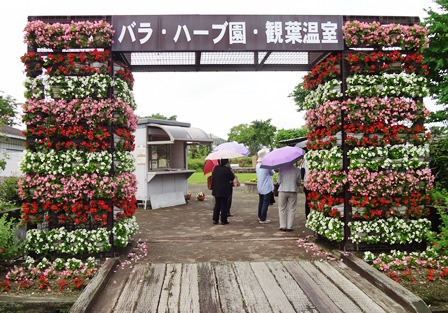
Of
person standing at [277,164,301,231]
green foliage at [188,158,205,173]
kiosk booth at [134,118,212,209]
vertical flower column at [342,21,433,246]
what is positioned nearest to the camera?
vertical flower column at [342,21,433,246]

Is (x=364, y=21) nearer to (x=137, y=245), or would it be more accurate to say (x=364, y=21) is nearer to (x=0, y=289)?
(x=137, y=245)

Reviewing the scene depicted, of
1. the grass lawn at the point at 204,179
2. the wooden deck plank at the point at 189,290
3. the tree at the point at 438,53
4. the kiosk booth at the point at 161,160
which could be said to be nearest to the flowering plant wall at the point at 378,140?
the wooden deck plank at the point at 189,290

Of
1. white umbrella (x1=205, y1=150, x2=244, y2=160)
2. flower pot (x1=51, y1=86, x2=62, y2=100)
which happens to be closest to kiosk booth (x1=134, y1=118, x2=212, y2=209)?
white umbrella (x1=205, y1=150, x2=244, y2=160)

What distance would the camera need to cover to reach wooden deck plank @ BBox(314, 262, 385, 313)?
4.29 meters

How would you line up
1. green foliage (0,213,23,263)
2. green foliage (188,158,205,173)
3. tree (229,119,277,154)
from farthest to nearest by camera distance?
1. tree (229,119,277,154)
2. green foliage (188,158,205,173)
3. green foliage (0,213,23,263)

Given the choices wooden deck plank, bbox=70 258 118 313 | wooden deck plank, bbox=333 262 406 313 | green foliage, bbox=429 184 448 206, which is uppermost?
green foliage, bbox=429 184 448 206

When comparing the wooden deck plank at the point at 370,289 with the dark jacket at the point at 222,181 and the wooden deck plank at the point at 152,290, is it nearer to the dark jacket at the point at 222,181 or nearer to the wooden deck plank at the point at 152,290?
the wooden deck plank at the point at 152,290

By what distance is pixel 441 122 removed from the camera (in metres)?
15.5

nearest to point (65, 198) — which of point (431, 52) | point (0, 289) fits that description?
point (0, 289)

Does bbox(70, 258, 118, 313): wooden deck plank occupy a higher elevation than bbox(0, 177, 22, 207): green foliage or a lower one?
lower

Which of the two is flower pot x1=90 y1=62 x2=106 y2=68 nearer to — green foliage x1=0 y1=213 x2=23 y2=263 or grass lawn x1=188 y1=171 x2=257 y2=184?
green foliage x1=0 y1=213 x2=23 y2=263

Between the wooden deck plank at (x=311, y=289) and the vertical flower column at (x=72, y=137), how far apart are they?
9.79ft

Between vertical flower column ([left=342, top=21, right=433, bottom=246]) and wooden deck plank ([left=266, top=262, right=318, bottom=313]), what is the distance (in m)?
1.57

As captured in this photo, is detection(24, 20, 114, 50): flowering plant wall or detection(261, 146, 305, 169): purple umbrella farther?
detection(261, 146, 305, 169): purple umbrella
